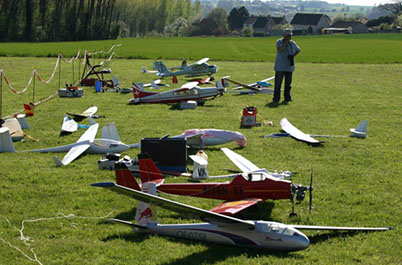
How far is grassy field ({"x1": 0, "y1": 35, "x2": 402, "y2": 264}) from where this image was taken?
6.57m

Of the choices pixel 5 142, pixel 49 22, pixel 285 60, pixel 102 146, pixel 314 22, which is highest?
pixel 314 22

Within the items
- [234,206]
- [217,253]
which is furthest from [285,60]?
[217,253]

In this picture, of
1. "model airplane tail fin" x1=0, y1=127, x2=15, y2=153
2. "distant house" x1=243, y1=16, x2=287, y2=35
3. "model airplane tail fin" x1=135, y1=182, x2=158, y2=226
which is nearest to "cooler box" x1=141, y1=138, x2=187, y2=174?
"model airplane tail fin" x1=135, y1=182, x2=158, y2=226

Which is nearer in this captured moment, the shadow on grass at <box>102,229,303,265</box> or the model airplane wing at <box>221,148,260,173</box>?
the shadow on grass at <box>102,229,303,265</box>

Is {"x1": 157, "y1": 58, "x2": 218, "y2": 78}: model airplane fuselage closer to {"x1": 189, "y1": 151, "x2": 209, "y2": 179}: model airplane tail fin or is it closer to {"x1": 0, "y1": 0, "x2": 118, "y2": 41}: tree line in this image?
{"x1": 189, "y1": 151, "x2": 209, "y2": 179}: model airplane tail fin

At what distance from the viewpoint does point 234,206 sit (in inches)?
296

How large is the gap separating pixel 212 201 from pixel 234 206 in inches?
41.6

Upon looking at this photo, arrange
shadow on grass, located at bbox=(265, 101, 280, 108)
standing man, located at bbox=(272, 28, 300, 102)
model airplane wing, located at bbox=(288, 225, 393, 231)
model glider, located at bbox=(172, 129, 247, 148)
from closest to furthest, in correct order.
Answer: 1. model airplane wing, located at bbox=(288, 225, 393, 231)
2. model glider, located at bbox=(172, 129, 247, 148)
3. shadow on grass, located at bbox=(265, 101, 280, 108)
4. standing man, located at bbox=(272, 28, 300, 102)

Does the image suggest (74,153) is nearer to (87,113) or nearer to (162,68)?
(87,113)

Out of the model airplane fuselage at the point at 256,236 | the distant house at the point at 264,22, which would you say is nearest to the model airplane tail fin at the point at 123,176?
the model airplane fuselage at the point at 256,236

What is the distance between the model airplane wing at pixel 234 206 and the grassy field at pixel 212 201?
33 centimetres

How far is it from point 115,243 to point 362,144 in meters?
8.24

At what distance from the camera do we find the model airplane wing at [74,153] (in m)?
10.7

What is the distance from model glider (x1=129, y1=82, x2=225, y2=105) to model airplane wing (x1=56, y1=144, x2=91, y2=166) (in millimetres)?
7470
